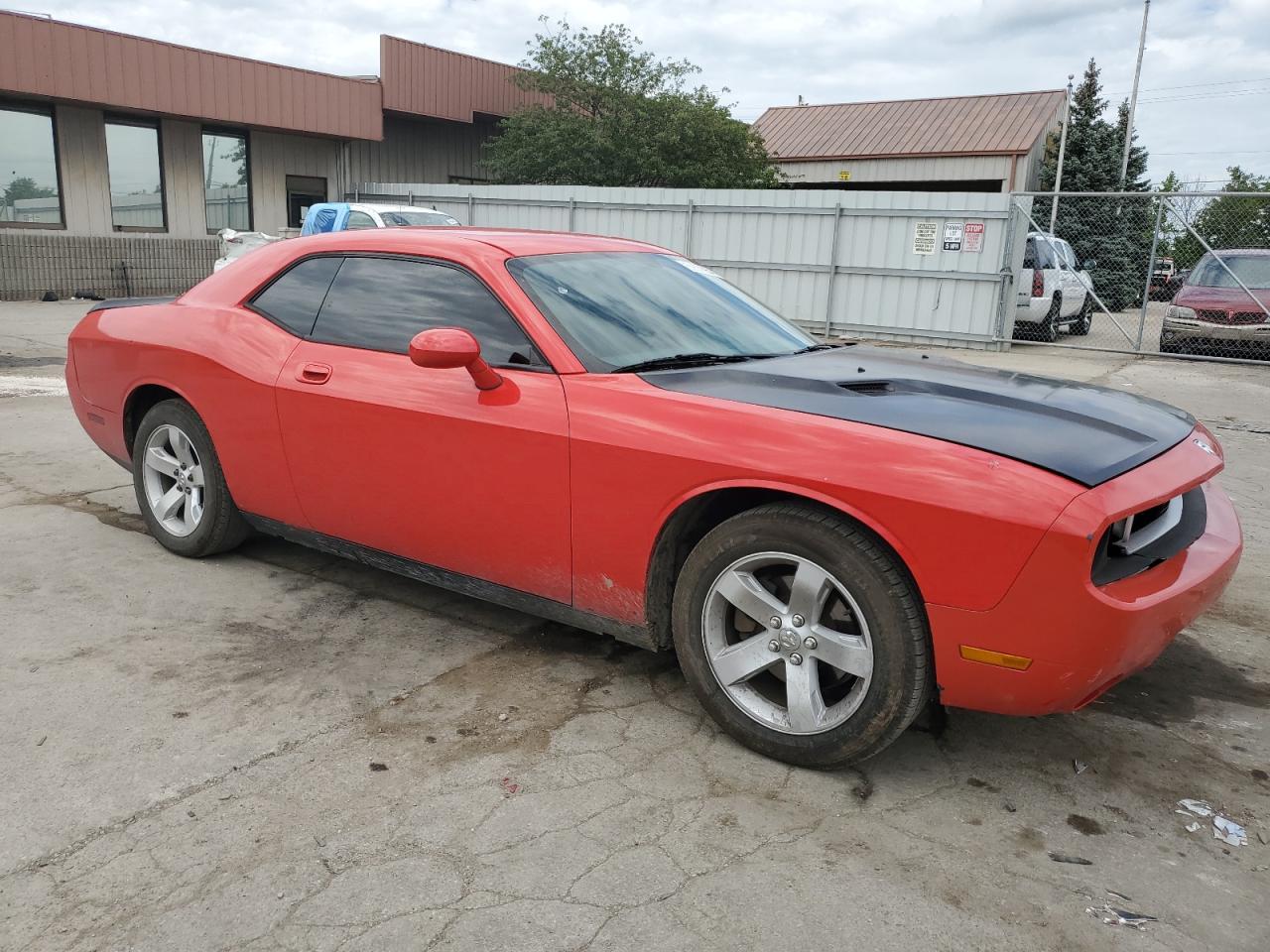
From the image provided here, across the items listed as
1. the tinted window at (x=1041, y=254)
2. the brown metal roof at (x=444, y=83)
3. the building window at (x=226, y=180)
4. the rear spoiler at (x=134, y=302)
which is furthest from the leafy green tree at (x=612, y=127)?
the rear spoiler at (x=134, y=302)

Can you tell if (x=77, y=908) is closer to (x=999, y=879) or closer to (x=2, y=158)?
(x=999, y=879)

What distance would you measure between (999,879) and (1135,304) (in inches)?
1113

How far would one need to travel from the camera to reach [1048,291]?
15688 millimetres

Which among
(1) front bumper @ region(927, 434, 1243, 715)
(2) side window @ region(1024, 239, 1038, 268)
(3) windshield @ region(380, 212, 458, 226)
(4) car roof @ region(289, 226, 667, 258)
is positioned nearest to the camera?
(1) front bumper @ region(927, 434, 1243, 715)

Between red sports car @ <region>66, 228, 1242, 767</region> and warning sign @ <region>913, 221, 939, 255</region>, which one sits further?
warning sign @ <region>913, 221, 939, 255</region>

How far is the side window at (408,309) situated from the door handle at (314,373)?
0.37 ft

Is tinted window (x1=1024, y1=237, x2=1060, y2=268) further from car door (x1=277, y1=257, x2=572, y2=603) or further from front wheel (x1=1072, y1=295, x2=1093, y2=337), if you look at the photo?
car door (x1=277, y1=257, x2=572, y2=603)

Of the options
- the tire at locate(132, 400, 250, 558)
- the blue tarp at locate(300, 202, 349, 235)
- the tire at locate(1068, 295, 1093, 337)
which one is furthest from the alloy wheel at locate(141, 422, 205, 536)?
the tire at locate(1068, 295, 1093, 337)

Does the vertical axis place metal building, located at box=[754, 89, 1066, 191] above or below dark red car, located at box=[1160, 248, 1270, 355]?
above

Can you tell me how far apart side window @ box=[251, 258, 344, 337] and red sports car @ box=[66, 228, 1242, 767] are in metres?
0.01

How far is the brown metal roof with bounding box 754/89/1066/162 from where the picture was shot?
27828mm

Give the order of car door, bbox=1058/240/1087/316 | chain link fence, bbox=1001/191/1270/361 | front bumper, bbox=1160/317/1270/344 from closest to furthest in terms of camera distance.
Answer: front bumper, bbox=1160/317/1270/344 → chain link fence, bbox=1001/191/1270/361 → car door, bbox=1058/240/1087/316

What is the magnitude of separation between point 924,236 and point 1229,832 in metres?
13.8

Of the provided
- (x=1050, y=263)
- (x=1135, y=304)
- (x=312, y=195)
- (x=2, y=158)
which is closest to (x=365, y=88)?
(x=312, y=195)
